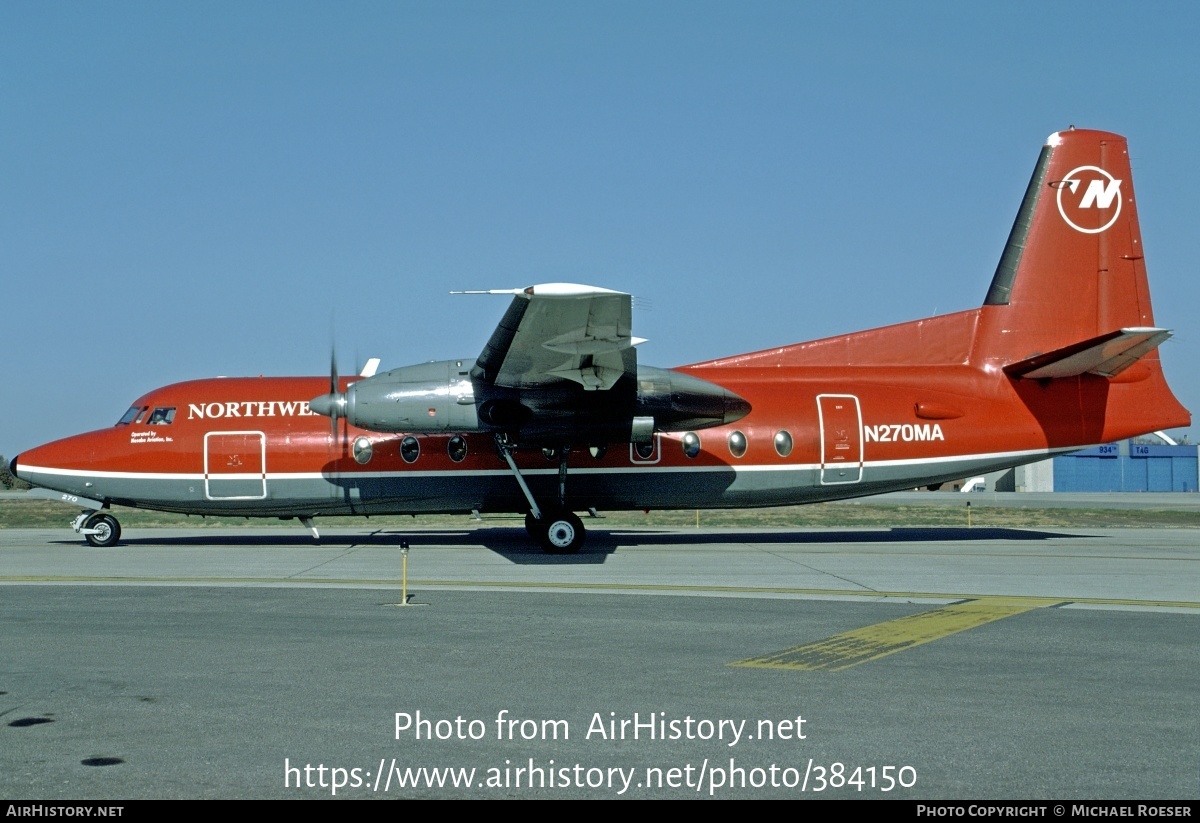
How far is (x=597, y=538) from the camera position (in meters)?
26.0

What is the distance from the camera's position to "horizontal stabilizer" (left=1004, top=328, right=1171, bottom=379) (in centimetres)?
2074

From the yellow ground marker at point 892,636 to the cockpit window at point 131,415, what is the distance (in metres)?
17.5

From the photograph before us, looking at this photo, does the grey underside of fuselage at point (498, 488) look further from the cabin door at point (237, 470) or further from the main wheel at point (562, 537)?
the main wheel at point (562, 537)

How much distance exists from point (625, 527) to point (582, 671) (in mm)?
21472

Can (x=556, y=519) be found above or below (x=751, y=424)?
below

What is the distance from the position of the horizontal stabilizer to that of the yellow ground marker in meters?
8.57

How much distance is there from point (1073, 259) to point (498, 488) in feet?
45.0

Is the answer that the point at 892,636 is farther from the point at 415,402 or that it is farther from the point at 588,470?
the point at 588,470

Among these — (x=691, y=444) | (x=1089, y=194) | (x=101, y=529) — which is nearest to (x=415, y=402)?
(x=691, y=444)

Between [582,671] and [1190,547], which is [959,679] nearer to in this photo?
[582,671]

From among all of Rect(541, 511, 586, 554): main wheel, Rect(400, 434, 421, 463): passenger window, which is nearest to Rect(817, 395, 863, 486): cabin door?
Rect(541, 511, 586, 554): main wheel

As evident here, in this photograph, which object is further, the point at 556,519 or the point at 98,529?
the point at 98,529
